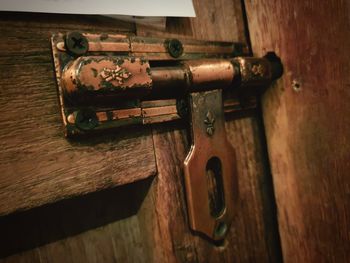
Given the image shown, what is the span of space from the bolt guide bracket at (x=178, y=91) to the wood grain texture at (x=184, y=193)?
0.02 meters

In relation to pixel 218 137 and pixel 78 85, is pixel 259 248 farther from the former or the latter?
Result: pixel 78 85

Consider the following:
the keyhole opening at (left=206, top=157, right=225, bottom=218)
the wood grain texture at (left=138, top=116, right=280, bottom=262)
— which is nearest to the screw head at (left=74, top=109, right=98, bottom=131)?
the wood grain texture at (left=138, top=116, right=280, bottom=262)

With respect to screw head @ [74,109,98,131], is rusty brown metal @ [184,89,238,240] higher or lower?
lower

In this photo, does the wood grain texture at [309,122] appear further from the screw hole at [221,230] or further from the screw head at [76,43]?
the screw head at [76,43]

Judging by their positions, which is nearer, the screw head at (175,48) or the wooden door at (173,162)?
the wooden door at (173,162)

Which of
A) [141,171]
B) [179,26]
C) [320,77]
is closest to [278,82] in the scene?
[320,77]

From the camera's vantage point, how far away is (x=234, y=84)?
0.53m

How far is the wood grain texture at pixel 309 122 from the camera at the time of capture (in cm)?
49

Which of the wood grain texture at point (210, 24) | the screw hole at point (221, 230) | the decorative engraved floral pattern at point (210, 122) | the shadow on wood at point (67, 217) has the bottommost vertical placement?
the screw hole at point (221, 230)

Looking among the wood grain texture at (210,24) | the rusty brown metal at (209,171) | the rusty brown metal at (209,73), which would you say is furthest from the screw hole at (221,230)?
the wood grain texture at (210,24)

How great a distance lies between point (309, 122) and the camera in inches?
21.3

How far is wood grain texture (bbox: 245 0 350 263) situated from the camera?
1.62 feet

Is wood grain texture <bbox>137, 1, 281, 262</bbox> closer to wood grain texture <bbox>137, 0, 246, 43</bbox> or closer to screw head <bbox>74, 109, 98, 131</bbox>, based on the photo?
wood grain texture <bbox>137, 0, 246, 43</bbox>

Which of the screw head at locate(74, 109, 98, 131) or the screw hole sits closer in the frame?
the screw head at locate(74, 109, 98, 131)
